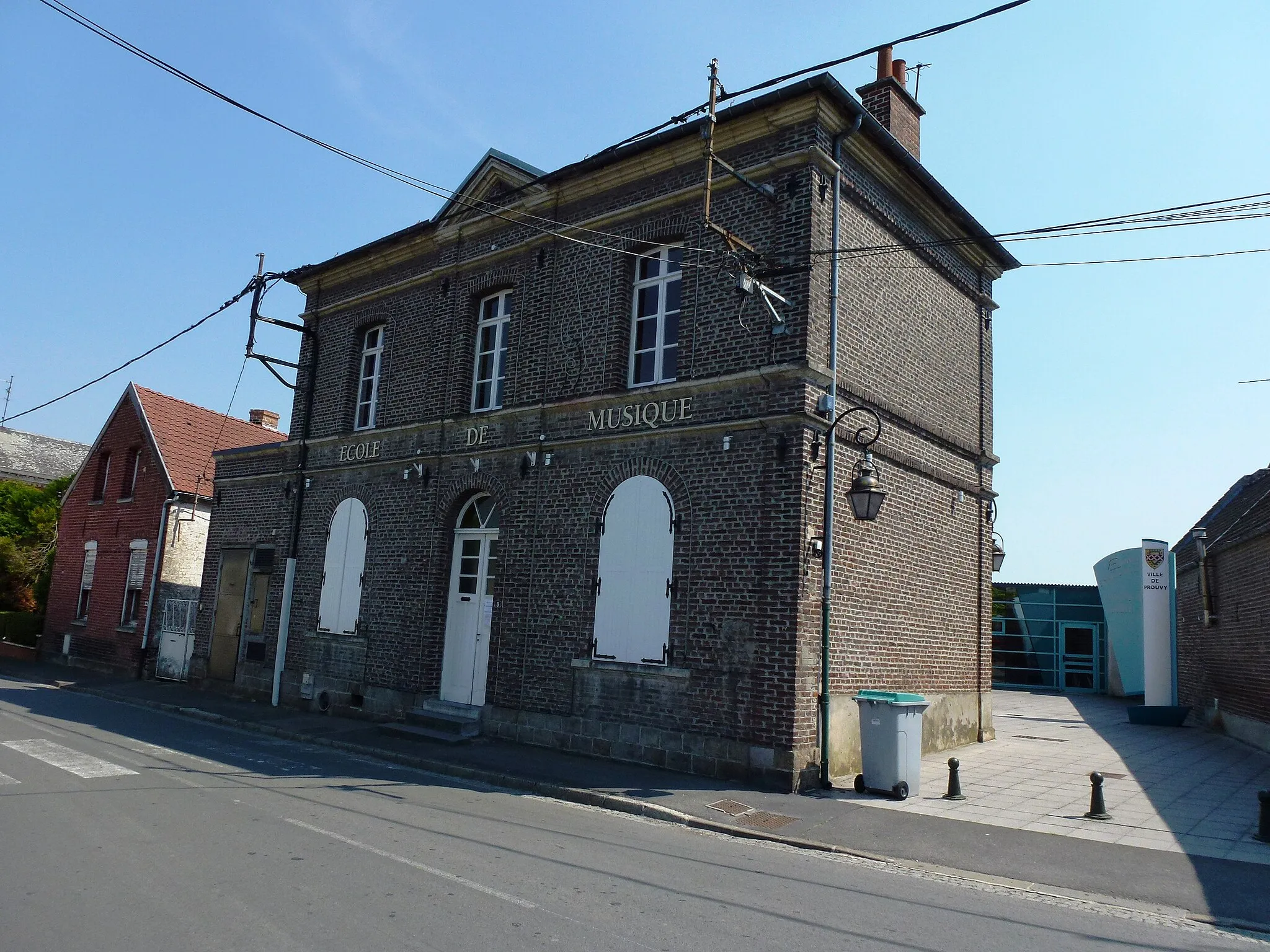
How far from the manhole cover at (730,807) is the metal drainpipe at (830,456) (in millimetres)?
1407

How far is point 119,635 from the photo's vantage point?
2339cm

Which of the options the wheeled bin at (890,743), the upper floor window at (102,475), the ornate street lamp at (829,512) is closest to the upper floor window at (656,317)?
the ornate street lamp at (829,512)

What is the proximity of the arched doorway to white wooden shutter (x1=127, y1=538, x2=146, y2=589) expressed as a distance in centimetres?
1292

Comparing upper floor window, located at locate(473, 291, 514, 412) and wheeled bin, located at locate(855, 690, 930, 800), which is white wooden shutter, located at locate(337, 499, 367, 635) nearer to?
upper floor window, located at locate(473, 291, 514, 412)

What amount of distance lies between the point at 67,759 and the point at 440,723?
4.74 metres

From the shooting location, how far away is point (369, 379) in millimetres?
17578

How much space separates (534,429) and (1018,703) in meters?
16.6

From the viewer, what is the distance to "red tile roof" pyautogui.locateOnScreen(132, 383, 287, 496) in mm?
23766

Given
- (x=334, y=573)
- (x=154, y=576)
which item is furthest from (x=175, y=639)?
(x=334, y=573)

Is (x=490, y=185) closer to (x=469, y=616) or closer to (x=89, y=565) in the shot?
(x=469, y=616)

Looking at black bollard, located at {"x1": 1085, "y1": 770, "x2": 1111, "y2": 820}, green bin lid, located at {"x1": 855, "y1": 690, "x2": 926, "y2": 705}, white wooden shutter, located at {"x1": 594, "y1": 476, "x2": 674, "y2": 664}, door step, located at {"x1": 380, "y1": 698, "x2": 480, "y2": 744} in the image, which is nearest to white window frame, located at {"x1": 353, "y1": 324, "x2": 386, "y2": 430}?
door step, located at {"x1": 380, "y1": 698, "x2": 480, "y2": 744}

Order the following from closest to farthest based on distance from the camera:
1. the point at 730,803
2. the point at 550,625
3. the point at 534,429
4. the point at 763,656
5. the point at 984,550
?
1. the point at 730,803
2. the point at 763,656
3. the point at 550,625
4. the point at 534,429
5. the point at 984,550

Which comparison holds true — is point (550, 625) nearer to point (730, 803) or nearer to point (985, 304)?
point (730, 803)

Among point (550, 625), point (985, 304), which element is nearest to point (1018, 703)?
point (985, 304)
